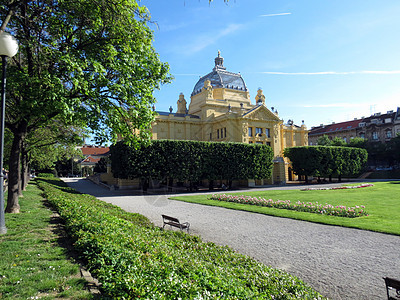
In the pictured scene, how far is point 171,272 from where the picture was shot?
179 inches

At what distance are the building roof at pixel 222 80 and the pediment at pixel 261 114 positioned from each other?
1138 cm

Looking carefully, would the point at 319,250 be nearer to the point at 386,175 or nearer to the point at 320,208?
→ the point at 320,208

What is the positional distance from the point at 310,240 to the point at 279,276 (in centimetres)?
559

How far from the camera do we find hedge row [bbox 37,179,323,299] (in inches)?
160

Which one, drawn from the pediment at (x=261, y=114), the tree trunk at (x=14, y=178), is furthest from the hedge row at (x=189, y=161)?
the tree trunk at (x=14, y=178)

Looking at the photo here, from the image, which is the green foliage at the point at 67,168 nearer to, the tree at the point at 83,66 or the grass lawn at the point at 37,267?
the tree at the point at 83,66

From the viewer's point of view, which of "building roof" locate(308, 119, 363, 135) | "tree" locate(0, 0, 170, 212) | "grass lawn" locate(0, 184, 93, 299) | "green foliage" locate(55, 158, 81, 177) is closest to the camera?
"grass lawn" locate(0, 184, 93, 299)

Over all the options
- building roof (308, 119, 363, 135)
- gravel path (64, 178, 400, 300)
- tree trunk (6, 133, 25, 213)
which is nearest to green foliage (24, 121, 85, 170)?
tree trunk (6, 133, 25, 213)

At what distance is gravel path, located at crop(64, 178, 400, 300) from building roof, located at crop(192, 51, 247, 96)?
5185 cm

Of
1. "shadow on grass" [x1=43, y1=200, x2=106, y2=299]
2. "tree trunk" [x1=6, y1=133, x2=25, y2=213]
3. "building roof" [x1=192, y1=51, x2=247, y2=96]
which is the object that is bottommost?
"shadow on grass" [x1=43, y1=200, x2=106, y2=299]

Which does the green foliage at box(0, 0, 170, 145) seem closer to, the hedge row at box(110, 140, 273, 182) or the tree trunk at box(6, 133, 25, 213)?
the tree trunk at box(6, 133, 25, 213)

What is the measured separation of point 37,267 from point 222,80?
61.0 meters

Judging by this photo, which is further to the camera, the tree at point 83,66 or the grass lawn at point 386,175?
the grass lawn at point 386,175

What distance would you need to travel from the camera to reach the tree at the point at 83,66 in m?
10.3
